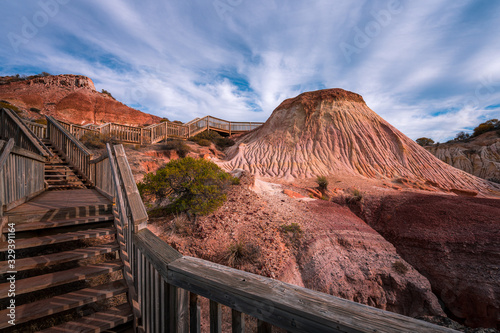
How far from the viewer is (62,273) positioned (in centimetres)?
272

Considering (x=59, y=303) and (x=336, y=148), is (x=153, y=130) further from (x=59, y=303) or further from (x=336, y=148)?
(x=59, y=303)

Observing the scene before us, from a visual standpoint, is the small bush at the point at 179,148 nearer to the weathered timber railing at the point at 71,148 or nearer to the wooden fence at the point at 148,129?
the wooden fence at the point at 148,129

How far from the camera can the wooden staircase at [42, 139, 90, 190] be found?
6.10m

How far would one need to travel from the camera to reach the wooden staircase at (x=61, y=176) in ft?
20.0

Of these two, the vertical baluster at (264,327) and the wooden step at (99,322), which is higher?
the vertical baluster at (264,327)

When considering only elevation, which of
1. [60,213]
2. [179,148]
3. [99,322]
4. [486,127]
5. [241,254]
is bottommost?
[241,254]

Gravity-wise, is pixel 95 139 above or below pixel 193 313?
above

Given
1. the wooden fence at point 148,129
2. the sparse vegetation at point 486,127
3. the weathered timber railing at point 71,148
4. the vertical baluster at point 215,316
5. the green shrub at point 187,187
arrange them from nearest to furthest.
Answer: the vertical baluster at point 215,316, the weathered timber railing at point 71,148, the green shrub at point 187,187, the wooden fence at point 148,129, the sparse vegetation at point 486,127

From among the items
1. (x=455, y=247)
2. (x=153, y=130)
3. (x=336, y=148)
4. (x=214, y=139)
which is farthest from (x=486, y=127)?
(x=153, y=130)

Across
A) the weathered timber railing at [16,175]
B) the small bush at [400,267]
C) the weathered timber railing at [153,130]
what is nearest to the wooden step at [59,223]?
the weathered timber railing at [16,175]

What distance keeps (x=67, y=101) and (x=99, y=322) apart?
37.9 metres

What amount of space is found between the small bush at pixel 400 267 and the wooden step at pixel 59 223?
23.5ft

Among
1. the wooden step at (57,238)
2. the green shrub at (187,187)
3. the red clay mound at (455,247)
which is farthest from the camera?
the green shrub at (187,187)

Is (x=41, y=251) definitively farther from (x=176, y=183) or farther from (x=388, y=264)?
(x=388, y=264)
